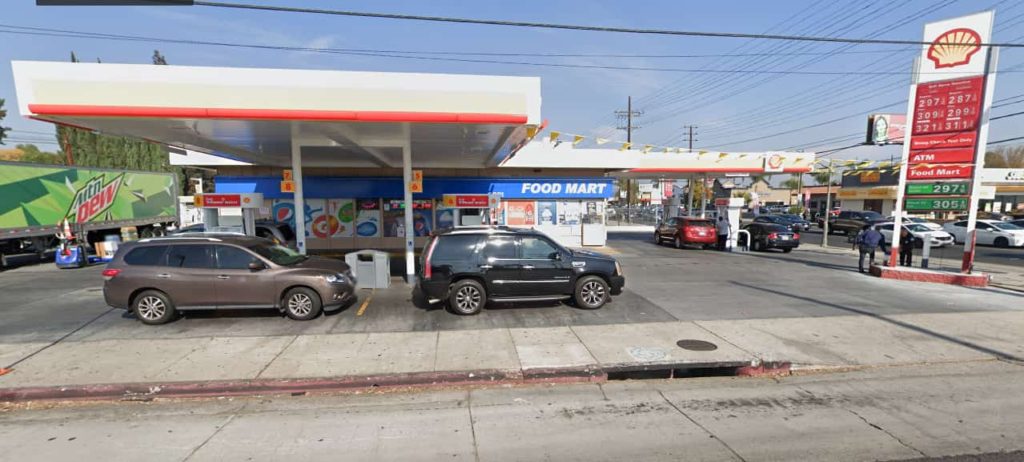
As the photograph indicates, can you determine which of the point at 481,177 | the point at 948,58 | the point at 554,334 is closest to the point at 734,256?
the point at 948,58

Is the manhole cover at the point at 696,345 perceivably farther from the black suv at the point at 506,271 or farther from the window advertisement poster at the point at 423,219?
the window advertisement poster at the point at 423,219

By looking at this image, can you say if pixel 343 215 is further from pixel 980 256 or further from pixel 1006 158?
pixel 1006 158

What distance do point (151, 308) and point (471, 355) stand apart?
600 centimetres

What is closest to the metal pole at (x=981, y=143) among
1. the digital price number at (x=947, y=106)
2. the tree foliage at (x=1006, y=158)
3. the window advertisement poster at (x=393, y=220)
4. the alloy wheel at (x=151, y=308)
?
the digital price number at (x=947, y=106)

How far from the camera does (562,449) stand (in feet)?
11.9

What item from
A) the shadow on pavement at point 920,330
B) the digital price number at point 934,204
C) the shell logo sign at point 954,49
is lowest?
the shadow on pavement at point 920,330

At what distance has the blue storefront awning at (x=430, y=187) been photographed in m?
17.2

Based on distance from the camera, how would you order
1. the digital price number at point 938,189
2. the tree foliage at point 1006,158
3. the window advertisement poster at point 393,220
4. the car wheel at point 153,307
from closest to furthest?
the car wheel at point 153,307 → the digital price number at point 938,189 → the window advertisement poster at point 393,220 → the tree foliage at point 1006,158

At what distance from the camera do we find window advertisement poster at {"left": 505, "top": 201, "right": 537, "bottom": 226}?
742 inches

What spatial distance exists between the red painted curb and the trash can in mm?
14240

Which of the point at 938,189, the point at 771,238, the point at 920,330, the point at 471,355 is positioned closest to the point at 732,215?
the point at 771,238

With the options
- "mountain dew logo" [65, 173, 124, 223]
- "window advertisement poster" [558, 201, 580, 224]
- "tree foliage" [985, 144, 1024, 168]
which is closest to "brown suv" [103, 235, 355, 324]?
"mountain dew logo" [65, 173, 124, 223]

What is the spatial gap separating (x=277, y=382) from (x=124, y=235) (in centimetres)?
1765

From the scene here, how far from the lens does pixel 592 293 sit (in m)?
8.15
